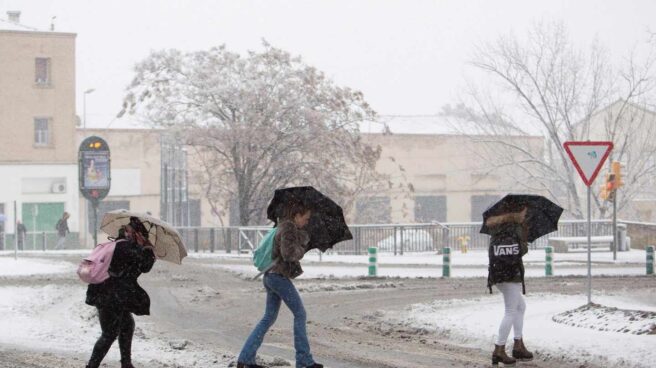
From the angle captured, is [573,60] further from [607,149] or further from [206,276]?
[607,149]

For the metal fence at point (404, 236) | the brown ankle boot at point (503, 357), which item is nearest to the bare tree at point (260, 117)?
the metal fence at point (404, 236)

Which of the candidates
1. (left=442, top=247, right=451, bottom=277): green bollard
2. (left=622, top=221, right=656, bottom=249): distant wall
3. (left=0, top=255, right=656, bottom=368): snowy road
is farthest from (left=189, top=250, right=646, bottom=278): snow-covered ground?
(left=0, top=255, right=656, bottom=368): snowy road

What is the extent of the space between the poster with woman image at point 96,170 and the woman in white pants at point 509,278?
29.5 metres

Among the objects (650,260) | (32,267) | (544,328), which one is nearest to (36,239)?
(32,267)

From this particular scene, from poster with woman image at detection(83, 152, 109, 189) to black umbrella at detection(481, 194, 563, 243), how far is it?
1138 inches

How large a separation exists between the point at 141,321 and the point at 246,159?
29.4 metres

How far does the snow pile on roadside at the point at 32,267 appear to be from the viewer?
30109mm

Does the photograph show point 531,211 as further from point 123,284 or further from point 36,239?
point 36,239

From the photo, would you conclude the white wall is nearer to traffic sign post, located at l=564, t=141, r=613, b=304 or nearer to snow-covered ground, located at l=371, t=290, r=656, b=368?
snow-covered ground, located at l=371, t=290, r=656, b=368

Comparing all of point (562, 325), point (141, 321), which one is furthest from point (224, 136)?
point (562, 325)

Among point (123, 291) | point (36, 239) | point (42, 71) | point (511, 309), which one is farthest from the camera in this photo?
point (42, 71)

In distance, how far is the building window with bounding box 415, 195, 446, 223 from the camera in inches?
3068

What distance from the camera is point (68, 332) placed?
15.8 metres

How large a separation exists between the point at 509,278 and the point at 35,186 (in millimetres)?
55616
